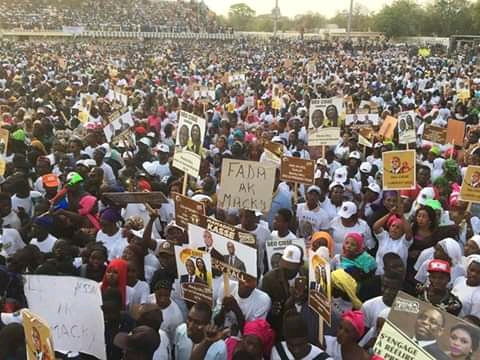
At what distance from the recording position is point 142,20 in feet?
190

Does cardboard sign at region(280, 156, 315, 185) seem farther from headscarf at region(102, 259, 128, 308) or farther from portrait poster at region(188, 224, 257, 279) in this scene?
headscarf at region(102, 259, 128, 308)

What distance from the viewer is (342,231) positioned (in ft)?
20.0

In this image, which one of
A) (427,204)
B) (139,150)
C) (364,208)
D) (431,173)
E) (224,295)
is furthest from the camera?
(139,150)

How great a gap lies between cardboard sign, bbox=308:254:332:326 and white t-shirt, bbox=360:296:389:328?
1.73 feet

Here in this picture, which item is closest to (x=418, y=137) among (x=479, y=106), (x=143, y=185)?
(x=479, y=106)

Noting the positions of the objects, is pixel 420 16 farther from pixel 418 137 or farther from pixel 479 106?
pixel 418 137

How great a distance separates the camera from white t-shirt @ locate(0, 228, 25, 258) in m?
5.79

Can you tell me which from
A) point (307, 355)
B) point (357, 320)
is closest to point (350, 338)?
point (357, 320)

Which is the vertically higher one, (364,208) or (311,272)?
(311,272)

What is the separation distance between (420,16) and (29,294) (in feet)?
221

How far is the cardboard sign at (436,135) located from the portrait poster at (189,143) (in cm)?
495

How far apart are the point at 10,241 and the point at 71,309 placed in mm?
2447

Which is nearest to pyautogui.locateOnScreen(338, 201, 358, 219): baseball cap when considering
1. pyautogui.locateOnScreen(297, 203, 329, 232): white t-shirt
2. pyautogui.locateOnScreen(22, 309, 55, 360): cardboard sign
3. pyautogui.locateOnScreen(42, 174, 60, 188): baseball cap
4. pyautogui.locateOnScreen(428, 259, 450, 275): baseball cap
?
pyautogui.locateOnScreen(297, 203, 329, 232): white t-shirt

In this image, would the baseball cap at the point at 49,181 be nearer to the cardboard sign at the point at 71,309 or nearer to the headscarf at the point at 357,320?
the cardboard sign at the point at 71,309
